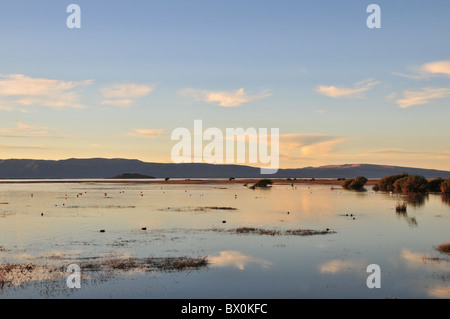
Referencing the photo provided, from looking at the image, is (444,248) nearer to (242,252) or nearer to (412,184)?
(242,252)

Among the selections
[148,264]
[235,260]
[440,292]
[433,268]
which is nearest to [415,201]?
[433,268]

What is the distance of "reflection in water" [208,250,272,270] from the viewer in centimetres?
2433

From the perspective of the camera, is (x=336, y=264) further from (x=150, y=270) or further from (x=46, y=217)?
(x=46, y=217)

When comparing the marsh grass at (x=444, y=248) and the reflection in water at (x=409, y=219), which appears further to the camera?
the reflection in water at (x=409, y=219)

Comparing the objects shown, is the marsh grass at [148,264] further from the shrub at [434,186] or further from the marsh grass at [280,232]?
the shrub at [434,186]

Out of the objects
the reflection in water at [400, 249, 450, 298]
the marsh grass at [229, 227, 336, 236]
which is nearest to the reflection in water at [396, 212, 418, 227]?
the marsh grass at [229, 227, 336, 236]

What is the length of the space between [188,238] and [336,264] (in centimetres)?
1300

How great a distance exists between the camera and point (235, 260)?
25578 millimetres

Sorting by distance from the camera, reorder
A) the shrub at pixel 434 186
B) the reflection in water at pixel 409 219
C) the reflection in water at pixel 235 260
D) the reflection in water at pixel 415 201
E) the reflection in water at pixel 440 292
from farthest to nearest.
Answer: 1. the shrub at pixel 434 186
2. the reflection in water at pixel 415 201
3. the reflection in water at pixel 409 219
4. the reflection in water at pixel 235 260
5. the reflection in water at pixel 440 292

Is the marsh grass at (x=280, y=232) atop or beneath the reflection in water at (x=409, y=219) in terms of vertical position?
beneath

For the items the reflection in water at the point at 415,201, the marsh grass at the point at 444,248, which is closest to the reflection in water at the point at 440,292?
the marsh grass at the point at 444,248

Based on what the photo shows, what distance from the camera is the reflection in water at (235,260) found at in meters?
24.3

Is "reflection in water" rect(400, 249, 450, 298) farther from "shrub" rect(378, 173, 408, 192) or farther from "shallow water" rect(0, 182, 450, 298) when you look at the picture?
"shrub" rect(378, 173, 408, 192)
